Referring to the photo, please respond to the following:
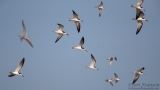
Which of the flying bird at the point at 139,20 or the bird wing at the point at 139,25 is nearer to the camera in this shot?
the flying bird at the point at 139,20

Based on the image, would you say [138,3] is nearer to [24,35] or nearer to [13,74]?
[24,35]

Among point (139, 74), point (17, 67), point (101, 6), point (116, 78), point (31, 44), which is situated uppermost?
point (101, 6)

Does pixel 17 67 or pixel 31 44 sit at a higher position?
pixel 31 44

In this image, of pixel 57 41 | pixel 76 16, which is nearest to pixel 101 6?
pixel 76 16

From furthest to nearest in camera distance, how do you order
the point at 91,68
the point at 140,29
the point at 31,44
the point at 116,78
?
the point at 116,78
the point at 91,68
the point at 140,29
the point at 31,44

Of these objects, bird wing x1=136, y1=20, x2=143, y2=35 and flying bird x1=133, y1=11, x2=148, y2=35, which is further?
bird wing x1=136, y1=20, x2=143, y2=35

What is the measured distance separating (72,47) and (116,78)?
16.4 ft

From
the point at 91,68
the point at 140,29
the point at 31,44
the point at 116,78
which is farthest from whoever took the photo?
the point at 116,78

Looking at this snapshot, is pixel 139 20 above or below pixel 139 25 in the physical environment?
above

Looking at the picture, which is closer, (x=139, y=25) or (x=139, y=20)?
(x=139, y=20)

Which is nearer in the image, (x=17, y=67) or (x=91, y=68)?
(x=17, y=67)

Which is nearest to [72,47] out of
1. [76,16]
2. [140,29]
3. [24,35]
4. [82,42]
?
[82,42]

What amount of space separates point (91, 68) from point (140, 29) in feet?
12.9

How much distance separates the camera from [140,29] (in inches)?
666
